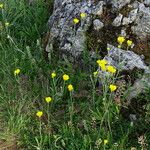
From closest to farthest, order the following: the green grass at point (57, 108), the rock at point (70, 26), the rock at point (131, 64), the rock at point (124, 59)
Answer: the green grass at point (57, 108) → the rock at point (131, 64) → the rock at point (124, 59) → the rock at point (70, 26)

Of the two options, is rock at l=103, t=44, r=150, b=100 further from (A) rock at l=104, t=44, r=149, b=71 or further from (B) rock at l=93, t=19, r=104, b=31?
(B) rock at l=93, t=19, r=104, b=31

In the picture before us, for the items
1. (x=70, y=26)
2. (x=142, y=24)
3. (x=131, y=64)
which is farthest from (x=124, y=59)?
(x=70, y=26)

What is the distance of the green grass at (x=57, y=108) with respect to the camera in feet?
14.2

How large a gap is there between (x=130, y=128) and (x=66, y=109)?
772 millimetres

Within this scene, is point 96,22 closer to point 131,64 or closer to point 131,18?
point 131,18

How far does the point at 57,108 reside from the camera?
4832 mm

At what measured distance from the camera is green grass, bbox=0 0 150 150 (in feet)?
14.2

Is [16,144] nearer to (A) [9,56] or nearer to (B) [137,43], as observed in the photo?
(A) [9,56]

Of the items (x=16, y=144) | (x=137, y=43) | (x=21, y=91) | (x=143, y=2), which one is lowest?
(x=16, y=144)

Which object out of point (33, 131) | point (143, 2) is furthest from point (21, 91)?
point (143, 2)

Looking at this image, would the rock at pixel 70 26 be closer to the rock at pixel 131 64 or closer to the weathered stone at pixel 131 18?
the weathered stone at pixel 131 18

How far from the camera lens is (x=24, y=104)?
190 inches

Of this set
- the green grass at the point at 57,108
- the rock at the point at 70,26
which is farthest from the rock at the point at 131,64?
the rock at the point at 70,26

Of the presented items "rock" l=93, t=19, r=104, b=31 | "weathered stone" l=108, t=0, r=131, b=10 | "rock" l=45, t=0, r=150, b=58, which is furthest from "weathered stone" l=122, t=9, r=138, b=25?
"rock" l=93, t=19, r=104, b=31
